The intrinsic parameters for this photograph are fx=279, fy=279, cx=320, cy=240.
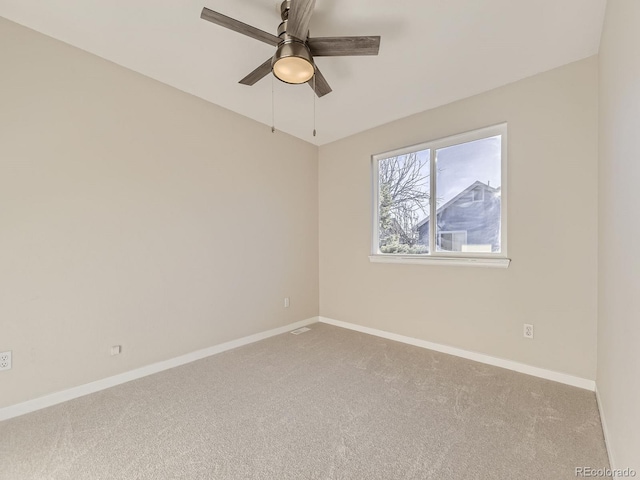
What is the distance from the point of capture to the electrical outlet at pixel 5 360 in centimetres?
184

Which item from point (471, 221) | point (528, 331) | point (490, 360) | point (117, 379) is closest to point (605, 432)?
point (528, 331)

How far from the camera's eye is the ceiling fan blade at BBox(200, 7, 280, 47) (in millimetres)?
1497

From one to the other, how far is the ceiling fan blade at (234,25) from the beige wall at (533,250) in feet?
6.59

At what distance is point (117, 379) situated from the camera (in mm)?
2303

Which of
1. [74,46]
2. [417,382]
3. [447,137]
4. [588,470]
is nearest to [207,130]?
[74,46]

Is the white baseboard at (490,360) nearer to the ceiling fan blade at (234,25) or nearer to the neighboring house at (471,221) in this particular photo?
the neighboring house at (471,221)

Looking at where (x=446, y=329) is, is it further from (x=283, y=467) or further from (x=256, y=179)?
(x=256, y=179)

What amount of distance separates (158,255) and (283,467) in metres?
2.01

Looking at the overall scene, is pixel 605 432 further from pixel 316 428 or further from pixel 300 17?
pixel 300 17

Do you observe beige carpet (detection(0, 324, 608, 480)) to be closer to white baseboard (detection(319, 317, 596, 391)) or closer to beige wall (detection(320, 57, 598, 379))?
white baseboard (detection(319, 317, 596, 391))

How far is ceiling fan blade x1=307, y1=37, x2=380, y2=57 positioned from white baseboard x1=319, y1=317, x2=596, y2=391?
2.74 meters

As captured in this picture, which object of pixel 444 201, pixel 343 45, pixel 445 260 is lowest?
pixel 445 260

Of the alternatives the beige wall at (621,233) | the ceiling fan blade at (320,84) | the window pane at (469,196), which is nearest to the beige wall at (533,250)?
the window pane at (469,196)

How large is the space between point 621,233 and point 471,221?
1.46 meters
